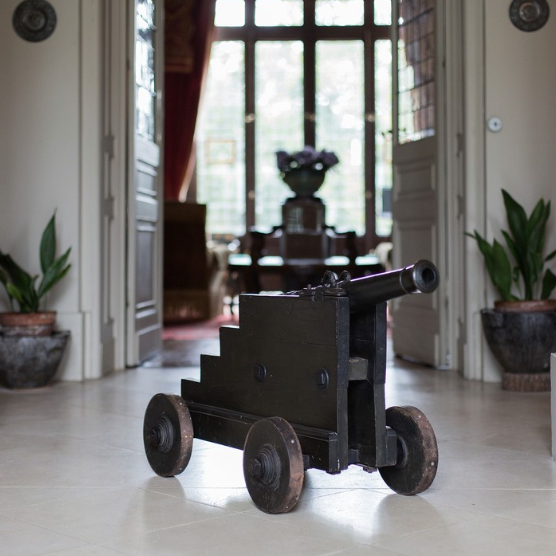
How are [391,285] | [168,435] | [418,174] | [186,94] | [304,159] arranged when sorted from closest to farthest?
[391,285], [168,435], [418,174], [304,159], [186,94]

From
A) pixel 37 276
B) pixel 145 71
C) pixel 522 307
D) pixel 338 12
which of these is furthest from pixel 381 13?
pixel 37 276

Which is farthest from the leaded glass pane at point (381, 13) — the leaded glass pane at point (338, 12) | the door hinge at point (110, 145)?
the door hinge at point (110, 145)

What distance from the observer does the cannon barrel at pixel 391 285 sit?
2.05 m

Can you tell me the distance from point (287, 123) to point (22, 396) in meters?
7.47

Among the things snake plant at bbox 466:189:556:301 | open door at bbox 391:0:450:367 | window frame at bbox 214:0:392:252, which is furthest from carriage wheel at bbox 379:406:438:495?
window frame at bbox 214:0:392:252

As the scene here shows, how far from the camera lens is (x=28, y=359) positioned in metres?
4.21

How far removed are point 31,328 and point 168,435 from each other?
1.90 metres

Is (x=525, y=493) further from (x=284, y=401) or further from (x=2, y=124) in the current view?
(x=2, y=124)

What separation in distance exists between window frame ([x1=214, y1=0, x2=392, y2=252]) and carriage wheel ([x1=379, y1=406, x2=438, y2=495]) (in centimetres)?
865

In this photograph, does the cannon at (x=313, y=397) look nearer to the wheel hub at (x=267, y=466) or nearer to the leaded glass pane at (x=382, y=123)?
the wheel hub at (x=267, y=466)

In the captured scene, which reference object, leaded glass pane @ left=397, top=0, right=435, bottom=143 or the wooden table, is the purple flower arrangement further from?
leaded glass pane @ left=397, top=0, right=435, bottom=143

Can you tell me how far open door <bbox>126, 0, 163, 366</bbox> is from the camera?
5.10m

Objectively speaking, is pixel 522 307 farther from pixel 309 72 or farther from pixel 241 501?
pixel 309 72

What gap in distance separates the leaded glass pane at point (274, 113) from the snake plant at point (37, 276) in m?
6.74
